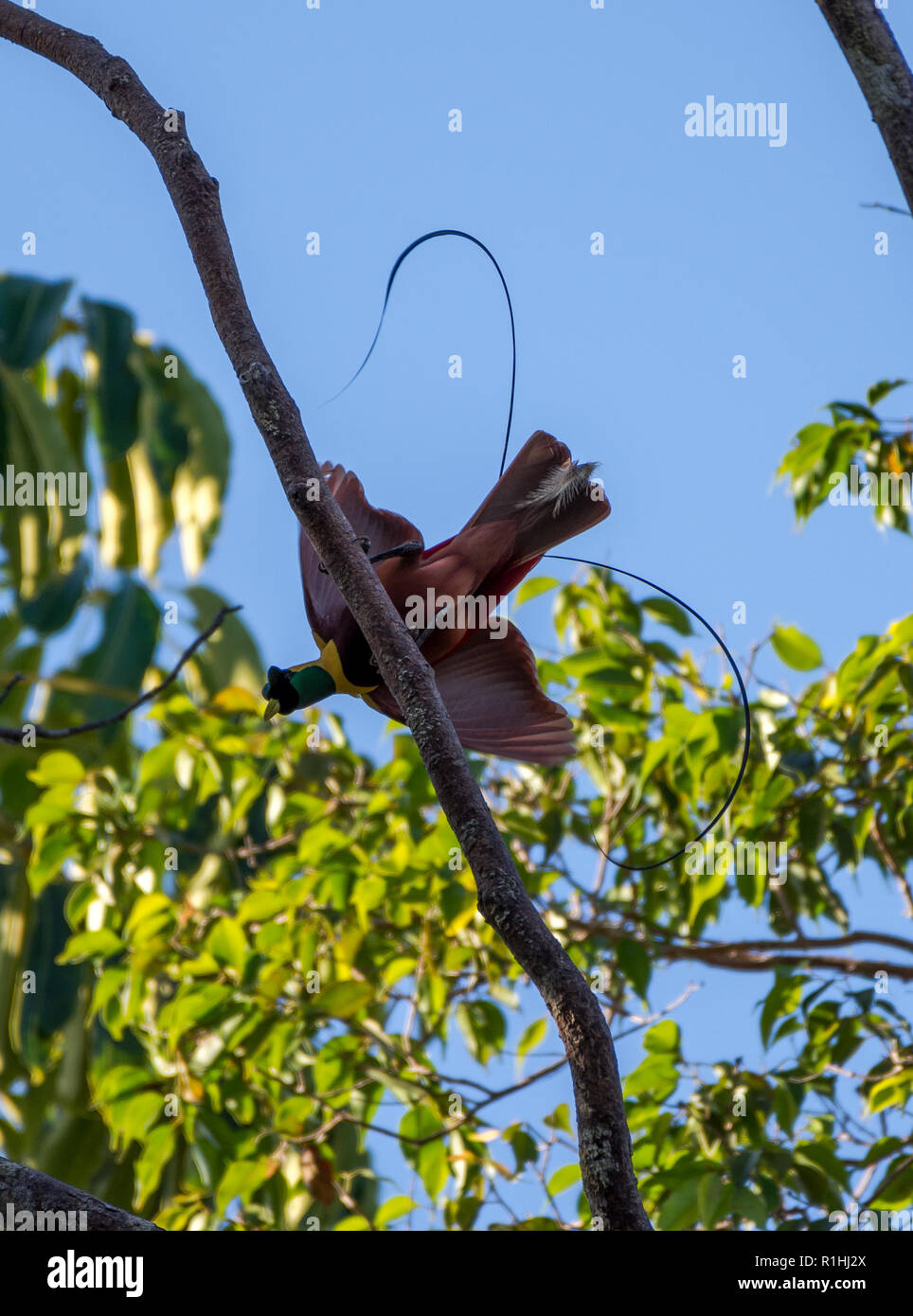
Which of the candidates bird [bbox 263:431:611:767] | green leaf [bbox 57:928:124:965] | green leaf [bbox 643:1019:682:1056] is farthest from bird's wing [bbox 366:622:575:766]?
green leaf [bbox 57:928:124:965]

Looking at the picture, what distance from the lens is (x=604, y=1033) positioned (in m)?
0.79

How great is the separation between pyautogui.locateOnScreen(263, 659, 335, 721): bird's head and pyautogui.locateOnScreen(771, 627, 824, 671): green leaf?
51.3 inches

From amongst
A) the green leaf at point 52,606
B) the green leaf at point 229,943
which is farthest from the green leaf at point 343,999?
the green leaf at point 52,606

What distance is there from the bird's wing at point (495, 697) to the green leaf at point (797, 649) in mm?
1142

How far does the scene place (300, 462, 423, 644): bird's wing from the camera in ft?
4.05

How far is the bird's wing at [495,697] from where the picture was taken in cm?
126

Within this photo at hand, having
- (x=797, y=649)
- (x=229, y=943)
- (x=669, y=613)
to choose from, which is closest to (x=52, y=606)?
(x=229, y=943)

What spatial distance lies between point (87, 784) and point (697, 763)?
1.24m

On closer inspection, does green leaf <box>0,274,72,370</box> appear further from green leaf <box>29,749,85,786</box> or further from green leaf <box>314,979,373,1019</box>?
green leaf <box>314,979,373,1019</box>

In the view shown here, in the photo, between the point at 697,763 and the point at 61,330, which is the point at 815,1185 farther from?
the point at 61,330

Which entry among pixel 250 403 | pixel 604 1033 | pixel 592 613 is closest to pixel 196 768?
pixel 592 613

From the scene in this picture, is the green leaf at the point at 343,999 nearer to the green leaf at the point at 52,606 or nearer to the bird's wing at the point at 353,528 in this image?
the green leaf at the point at 52,606

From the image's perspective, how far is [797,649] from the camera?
232 centimetres
